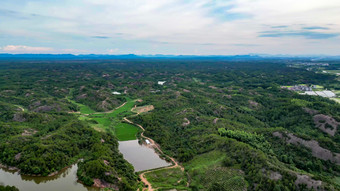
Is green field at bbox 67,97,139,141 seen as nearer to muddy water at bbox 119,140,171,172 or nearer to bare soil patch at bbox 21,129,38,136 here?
muddy water at bbox 119,140,171,172

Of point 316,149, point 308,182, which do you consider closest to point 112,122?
point 308,182

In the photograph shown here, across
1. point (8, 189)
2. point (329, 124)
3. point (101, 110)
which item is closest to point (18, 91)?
point (101, 110)

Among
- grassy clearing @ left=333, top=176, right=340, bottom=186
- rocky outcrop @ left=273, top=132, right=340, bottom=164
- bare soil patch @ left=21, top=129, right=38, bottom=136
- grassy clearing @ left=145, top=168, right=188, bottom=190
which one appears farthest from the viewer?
bare soil patch @ left=21, top=129, right=38, bottom=136

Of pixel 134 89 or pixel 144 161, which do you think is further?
pixel 134 89

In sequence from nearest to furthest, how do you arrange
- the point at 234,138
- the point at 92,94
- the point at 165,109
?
the point at 234,138 < the point at 165,109 < the point at 92,94

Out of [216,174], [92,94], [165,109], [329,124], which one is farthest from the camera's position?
[92,94]

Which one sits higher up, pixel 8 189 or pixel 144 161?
pixel 8 189

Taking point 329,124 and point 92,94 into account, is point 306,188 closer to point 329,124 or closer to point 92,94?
point 329,124

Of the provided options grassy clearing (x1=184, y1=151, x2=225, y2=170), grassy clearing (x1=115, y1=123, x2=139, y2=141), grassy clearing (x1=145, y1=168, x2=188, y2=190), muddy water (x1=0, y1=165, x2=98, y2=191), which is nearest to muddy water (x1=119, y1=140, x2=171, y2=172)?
grassy clearing (x1=115, y1=123, x2=139, y2=141)
